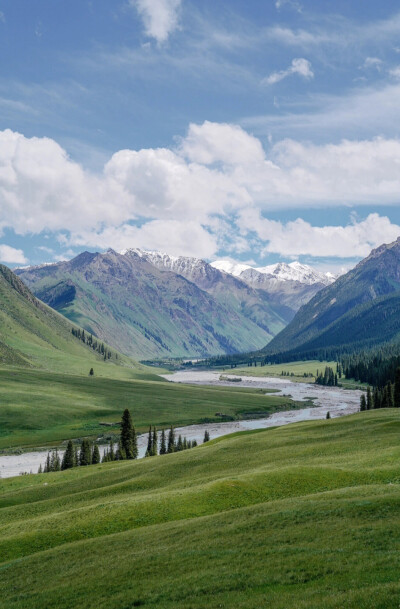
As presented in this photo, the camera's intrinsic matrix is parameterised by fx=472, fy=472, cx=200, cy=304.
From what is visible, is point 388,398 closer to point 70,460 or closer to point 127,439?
point 127,439

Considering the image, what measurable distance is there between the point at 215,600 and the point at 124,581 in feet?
23.9

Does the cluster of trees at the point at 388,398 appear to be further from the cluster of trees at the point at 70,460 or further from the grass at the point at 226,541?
the cluster of trees at the point at 70,460

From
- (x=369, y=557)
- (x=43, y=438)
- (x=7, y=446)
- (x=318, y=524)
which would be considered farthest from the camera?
(x=43, y=438)

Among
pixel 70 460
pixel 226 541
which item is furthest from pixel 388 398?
pixel 226 541

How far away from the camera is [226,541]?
29.8 metres

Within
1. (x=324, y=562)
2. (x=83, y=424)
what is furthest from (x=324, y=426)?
(x=83, y=424)

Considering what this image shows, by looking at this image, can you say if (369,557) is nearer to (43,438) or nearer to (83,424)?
(43,438)

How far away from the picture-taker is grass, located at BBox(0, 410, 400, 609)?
21172 mm

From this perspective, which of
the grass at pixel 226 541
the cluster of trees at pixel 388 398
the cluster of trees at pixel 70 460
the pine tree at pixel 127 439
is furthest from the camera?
the cluster of trees at pixel 388 398

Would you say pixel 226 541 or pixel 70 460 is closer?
pixel 226 541

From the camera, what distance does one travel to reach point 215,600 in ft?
68.2

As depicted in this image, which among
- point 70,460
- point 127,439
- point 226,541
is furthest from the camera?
point 127,439

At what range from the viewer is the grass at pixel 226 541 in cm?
2117

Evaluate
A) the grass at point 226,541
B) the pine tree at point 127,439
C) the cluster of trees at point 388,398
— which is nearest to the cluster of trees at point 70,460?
the pine tree at point 127,439
